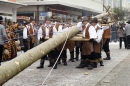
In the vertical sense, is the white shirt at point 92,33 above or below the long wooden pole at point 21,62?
above

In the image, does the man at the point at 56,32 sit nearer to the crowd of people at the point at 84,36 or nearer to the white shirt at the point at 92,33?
the crowd of people at the point at 84,36

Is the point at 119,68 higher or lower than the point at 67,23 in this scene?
lower

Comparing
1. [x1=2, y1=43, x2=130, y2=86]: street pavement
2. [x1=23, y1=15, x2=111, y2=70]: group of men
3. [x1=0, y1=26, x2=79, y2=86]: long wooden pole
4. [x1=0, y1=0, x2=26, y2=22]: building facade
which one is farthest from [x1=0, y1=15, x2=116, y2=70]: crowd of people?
[x1=0, y1=0, x2=26, y2=22]: building facade

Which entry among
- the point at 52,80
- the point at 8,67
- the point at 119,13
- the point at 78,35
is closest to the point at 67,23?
the point at 78,35

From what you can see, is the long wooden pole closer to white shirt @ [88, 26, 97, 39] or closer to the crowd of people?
white shirt @ [88, 26, 97, 39]

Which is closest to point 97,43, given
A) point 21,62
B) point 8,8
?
point 21,62

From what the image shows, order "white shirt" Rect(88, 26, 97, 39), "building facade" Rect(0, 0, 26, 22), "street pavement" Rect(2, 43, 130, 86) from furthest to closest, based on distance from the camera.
A: "building facade" Rect(0, 0, 26, 22) → "white shirt" Rect(88, 26, 97, 39) → "street pavement" Rect(2, 43, 130, 86)

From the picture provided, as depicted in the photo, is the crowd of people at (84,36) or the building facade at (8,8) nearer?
the crowd of people at (84,36)

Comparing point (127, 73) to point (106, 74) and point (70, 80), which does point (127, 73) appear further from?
point (70, 80)

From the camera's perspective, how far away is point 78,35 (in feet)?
31.9

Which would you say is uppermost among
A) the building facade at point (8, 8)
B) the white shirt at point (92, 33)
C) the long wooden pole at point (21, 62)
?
the building facade at point (8, 8)

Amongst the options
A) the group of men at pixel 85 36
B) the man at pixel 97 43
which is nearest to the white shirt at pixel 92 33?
the group of men at pixel 85 36

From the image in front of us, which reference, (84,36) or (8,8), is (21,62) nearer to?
(84,36)

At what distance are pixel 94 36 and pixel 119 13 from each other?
32487 millimetres
